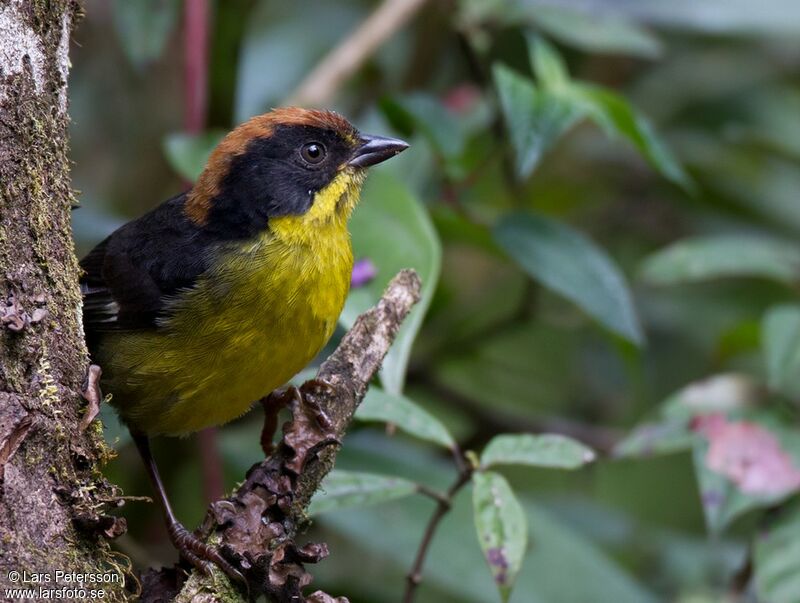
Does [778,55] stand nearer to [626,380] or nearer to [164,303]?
[626,380]

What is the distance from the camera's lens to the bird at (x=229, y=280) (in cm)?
265

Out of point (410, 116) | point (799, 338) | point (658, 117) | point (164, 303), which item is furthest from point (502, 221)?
point (658, 117)

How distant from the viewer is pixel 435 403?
15.0 feet

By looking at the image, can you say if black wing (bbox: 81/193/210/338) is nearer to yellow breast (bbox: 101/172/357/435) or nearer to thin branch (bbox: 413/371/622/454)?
yellow breast (bbox: 101/172/357/435)

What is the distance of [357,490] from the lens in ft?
8.18

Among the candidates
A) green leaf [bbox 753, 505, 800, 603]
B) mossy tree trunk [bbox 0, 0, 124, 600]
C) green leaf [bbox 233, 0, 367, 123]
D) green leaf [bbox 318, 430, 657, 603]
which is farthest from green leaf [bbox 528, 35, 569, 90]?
mossy tree trunk [bbox 0, 0, 124, 600]

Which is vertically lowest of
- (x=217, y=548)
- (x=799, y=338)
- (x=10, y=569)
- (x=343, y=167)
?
(x=799, y=338)

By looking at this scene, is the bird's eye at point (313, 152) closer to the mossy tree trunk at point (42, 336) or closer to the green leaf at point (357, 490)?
the green leaf at point (357, 490)

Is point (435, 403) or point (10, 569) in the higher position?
point (10, 569)

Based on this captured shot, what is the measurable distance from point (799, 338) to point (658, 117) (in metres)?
2.32

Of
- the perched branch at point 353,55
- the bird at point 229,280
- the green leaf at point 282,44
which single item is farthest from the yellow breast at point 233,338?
the green leaf at point 282,44

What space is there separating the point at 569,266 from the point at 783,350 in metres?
0.71

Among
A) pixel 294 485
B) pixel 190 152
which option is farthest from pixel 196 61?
pixel 294 485

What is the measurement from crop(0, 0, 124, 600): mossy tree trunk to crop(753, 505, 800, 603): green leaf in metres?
1.77
